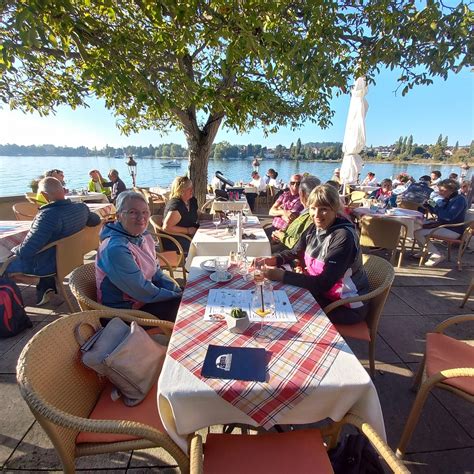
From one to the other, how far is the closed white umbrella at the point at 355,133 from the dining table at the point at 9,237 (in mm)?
6633

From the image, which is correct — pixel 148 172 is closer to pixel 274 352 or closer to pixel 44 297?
pixel 44 297

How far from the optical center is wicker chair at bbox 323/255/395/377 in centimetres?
185

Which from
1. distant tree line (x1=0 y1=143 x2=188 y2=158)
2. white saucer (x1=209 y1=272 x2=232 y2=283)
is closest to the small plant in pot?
white saucer (x1=209 y1=272 x2=232 y2=283)

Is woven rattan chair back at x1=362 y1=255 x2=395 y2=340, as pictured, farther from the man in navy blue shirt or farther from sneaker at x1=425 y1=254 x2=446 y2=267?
sneaker at x1=425 y1=254 x2=446 y2=267

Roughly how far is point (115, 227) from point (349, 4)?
3.70 metres

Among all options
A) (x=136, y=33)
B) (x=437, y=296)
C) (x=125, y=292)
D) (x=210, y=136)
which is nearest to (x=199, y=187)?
(x=210, y=136)

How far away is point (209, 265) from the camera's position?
2139mm

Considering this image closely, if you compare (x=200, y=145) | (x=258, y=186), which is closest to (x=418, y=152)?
(x=258, y=186)

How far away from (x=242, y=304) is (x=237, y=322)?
0.90 feet

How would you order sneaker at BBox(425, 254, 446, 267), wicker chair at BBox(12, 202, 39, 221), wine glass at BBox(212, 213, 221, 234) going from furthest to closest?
sneaker at BBox(425, 254, 446, 267) < wicker chair at BBox(12, 202, 39, 221) < wine glass at BBox(212, 213, 221, 234)

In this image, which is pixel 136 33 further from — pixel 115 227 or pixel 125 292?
pixel 125 292

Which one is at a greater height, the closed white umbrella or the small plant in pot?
the closed white umbrella

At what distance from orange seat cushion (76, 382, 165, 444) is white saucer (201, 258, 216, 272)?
0.91m

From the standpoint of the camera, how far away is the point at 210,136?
524 centimetres
